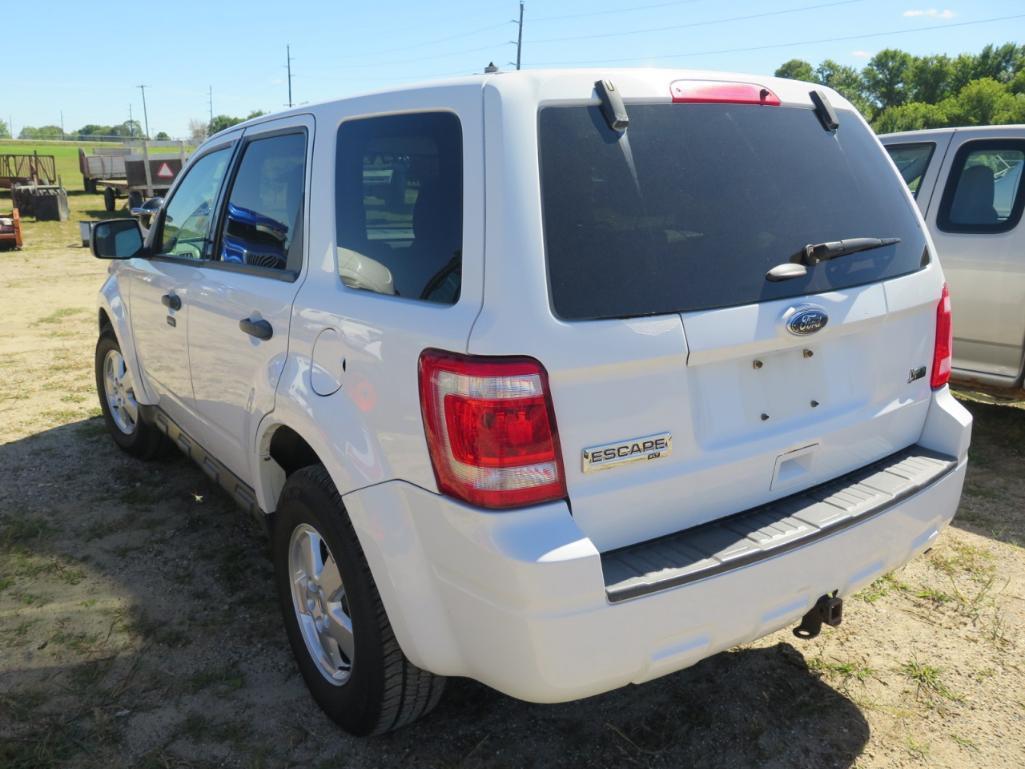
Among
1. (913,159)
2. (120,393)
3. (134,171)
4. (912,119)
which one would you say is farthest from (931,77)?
(120,393)

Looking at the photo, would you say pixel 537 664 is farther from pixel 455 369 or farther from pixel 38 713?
pixel 38 713

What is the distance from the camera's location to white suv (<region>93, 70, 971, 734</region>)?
192cm

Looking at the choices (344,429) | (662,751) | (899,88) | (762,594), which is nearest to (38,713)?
(344,429)

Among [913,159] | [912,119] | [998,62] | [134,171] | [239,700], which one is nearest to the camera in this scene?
[239,700]

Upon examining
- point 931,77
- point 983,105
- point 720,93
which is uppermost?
point 931,77

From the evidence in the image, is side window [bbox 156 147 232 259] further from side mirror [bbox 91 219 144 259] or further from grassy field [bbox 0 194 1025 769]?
grassy field [bbox 0 194 1025 769]

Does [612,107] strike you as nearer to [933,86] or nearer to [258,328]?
[258,328]

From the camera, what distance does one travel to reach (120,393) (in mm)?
5008

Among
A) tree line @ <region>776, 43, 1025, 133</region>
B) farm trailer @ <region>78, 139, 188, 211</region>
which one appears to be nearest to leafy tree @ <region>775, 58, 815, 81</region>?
tree line @ <region>776, 43, 1025, 133</region>

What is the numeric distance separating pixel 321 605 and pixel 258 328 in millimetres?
971

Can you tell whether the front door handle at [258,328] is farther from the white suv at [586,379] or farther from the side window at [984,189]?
the side window at [984,189]

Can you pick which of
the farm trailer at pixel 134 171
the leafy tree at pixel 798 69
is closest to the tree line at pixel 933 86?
the leafy tree at pixel 798 69

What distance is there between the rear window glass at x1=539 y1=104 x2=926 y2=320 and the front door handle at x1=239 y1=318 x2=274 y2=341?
123cm

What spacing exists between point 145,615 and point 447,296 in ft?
7.35
